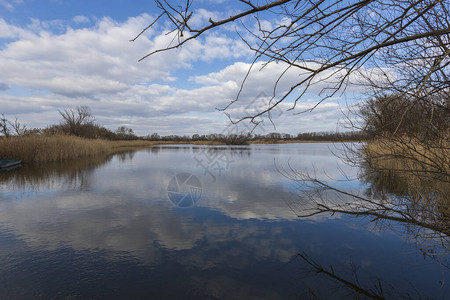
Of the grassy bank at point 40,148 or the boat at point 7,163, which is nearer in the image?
the boat at point 7,163

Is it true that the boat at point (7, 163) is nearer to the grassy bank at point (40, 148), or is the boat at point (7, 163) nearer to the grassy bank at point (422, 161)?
the grassy bank at point (40, 148)

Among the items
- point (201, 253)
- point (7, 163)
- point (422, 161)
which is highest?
point (422, 161)

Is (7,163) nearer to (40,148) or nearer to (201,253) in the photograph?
(40,148)

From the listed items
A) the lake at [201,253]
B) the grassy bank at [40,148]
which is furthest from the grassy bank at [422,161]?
the grassy bank at [40,148]

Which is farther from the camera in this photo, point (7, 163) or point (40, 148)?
point (40, 148)

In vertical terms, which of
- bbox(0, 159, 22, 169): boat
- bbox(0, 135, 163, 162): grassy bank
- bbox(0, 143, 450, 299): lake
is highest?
bbox(0, 135, 163, 162): grassy bank

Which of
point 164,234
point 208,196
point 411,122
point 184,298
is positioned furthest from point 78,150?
point 411,122

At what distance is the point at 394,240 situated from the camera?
11.1ft

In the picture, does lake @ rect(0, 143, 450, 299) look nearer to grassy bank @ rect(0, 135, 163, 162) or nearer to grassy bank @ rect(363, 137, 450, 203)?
grassy bank @ rect(363, 137, 450, 203)

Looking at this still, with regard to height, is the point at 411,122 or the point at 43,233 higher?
the point at 411,122

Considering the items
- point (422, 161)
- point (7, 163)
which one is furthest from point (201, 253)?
point (7, 163)

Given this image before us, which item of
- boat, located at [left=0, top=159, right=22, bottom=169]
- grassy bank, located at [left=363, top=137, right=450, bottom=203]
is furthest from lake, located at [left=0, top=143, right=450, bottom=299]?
boat, located at [left=0, top=159, right=22, bottom=169]

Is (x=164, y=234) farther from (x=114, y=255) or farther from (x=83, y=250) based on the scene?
(x=83, y=250)

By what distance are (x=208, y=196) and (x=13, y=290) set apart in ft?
12.6
